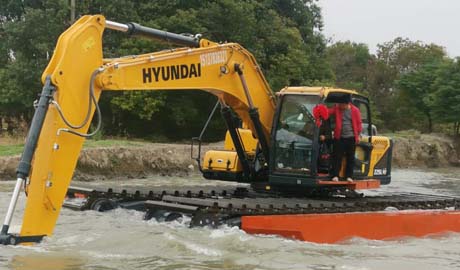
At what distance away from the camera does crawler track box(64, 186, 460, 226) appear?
9359 millimetres

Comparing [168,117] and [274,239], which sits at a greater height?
[168,117]

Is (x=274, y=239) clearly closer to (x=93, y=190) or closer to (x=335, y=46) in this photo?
(x=93, y=190)

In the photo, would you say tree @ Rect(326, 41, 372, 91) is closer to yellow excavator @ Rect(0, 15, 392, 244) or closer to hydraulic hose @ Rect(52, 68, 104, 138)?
yellow excavator @ Rect(0, 15, 392, 244)

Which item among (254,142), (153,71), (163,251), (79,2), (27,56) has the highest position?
(79,2)

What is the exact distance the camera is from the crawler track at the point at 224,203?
9.36 m

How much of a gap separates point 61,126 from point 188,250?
2.37 meters

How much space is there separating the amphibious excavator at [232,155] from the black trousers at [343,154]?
5.3 inches

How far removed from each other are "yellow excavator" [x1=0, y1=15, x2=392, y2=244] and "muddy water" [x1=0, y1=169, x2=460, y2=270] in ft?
2.12

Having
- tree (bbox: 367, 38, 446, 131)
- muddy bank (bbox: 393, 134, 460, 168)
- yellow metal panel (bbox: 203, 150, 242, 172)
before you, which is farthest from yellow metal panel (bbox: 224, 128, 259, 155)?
tree (bbox: 367, 38, 446, 131)

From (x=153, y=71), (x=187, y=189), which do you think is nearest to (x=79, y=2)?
(x=187, y=189)

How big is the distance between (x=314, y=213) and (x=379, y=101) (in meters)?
44.9

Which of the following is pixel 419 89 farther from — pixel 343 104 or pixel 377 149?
pixel 343 104

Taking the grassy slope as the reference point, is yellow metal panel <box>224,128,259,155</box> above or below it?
above

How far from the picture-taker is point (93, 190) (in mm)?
11641
